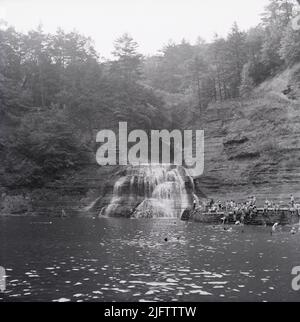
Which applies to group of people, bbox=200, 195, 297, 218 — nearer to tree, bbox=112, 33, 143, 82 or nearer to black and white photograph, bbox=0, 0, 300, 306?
black and white photograph, bbox=0, 0, 300, 306

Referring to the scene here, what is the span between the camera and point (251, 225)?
4306cm

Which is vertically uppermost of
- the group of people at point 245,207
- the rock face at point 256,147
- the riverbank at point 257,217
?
the rock face at point 256,147

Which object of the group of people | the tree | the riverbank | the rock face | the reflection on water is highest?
the tree

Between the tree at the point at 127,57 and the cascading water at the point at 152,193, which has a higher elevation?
the tree at the point at 127,57

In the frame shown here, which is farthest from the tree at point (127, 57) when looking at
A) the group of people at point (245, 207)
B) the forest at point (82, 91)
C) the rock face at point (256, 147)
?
the group of people at point (245, 207)

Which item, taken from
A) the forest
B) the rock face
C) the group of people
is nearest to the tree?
the forest

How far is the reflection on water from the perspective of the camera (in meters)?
16.9

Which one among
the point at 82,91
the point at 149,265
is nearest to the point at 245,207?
the point at 149,265

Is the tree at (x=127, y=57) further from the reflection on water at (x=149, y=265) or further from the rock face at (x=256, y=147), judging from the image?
the reflection on water at (x=149, y=265)

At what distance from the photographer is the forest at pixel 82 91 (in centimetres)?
6501

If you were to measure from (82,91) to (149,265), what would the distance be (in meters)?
57.1

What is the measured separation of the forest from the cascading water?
10.6 meters

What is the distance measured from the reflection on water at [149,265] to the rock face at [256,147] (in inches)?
712

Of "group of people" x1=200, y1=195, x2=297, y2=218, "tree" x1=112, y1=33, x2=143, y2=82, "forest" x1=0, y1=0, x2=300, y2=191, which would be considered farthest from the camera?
"tree" x1=112, y1=33, x2=143, y2=82
